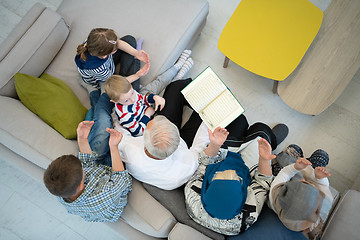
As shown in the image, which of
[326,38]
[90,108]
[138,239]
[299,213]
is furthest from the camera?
[326,38]

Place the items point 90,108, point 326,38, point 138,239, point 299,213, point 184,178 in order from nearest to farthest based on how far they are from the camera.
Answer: point 299,213
point 138,239
point 184,178
point 90,108
point 326,38

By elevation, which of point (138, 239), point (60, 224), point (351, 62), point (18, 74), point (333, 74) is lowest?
point (60, 224)

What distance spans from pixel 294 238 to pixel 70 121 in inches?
60.6

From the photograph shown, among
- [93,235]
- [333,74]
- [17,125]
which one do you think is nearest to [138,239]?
[93,235]

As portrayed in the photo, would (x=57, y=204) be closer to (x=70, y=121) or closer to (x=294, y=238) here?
(x=70, y=121)

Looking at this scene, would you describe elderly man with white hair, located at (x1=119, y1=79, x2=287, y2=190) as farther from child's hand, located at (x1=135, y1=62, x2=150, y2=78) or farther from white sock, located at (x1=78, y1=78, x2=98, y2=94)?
white sock, located at (x1=78, y1=78, x2=98, y2=94)

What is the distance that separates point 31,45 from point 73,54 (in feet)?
1.11

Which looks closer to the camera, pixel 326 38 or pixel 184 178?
pixel 184 178

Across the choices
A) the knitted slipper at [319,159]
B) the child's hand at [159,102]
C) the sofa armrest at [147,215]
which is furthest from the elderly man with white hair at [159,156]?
the knitted slipper at [319,159]

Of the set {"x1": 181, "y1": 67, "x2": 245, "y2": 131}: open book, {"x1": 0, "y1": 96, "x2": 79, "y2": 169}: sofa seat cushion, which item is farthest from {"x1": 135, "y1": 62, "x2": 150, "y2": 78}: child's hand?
{"x1": 0, "y1": 96, "x2": 79, "y2": 169}: sofa seat cushion

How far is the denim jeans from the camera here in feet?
5.51

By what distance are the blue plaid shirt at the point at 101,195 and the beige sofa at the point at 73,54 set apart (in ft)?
0.33

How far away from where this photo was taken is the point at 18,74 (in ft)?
5.61

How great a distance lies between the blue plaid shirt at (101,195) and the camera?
1.41 metres
